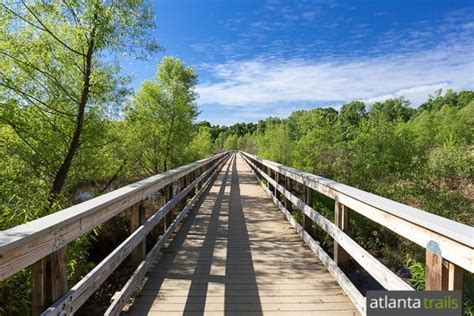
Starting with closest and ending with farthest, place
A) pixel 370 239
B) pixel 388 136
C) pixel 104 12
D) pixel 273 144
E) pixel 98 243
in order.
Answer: pixel 104 12, pixel 98 243, pixel 370 239, pixel 388 136, pixel 273 144

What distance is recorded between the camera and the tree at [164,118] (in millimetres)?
14617

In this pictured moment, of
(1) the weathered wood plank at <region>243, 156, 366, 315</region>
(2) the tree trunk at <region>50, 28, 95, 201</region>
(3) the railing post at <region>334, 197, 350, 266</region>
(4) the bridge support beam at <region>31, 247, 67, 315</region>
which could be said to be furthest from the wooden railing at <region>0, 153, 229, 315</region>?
(2) the tree trunk at <region>50, 28, 95, 201</region>

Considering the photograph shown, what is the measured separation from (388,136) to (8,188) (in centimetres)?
1271

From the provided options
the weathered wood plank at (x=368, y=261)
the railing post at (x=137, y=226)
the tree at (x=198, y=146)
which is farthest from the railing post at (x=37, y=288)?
the tree at (x=198, y=146)

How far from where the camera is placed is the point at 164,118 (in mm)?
15805

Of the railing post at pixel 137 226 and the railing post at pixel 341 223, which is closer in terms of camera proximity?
the railing post at pixel 341 223

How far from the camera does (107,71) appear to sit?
8.25 meters

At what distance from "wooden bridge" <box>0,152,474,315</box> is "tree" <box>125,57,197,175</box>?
910 cm

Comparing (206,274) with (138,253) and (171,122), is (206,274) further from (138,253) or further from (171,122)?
(171,122)

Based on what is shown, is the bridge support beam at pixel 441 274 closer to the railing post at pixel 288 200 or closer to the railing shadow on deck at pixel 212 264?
the railing shadow on deck at pixel 212 264

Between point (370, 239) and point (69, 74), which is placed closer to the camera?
point (69, 74)

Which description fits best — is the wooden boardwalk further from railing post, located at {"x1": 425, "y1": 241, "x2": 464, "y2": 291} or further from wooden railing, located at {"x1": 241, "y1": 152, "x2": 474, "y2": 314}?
railing post, located at {"x1": 425, "y1": 241, "x2": 464, "y2": 291}

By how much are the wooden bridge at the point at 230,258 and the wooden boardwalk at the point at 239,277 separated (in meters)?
0.01

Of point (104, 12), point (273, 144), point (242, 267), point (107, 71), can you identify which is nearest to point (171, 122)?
point (107, 71)
